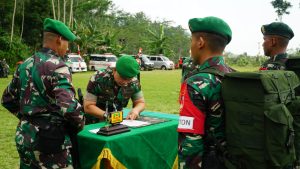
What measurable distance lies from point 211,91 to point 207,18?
0.44 m

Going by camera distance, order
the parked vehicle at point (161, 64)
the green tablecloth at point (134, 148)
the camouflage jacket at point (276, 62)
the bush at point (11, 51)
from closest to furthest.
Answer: the green tablecloth at point (134, 148) < the camouflage jacket at point (276, 62) < the bush at point (11, 51) < the parked vehicle at point (161, 64)

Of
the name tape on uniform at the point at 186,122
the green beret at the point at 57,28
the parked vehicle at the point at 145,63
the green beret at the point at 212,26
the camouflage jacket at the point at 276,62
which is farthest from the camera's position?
the parked vehicle at the point at 145,63

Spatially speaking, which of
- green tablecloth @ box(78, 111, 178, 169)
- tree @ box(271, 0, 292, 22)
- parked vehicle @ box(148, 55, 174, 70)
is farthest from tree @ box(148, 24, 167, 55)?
green tablecloth @ box(78, 111, 178, 169)

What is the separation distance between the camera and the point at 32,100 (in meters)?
2.67

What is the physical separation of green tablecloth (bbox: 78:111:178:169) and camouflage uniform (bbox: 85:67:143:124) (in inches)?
18.9

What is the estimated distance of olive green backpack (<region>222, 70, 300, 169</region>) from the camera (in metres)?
1.84

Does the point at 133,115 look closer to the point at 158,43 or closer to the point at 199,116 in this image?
the point at 199,116

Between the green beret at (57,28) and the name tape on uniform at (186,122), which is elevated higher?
the green beret at (57,28)

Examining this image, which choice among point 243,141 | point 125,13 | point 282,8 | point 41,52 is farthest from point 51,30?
point 125,13

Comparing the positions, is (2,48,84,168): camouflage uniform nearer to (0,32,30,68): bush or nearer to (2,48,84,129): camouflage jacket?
(2,48,84,129): camouflage jacket

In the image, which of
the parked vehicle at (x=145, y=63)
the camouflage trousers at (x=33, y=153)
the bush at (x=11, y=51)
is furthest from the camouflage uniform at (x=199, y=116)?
the parked vehicle at (x=145, y=63)

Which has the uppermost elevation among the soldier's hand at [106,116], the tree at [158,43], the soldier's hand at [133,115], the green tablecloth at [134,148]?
the tree at [158,43]

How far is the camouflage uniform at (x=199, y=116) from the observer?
2.01 metres

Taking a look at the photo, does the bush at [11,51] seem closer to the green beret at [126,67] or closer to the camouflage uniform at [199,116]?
the green beret at [126,67]
